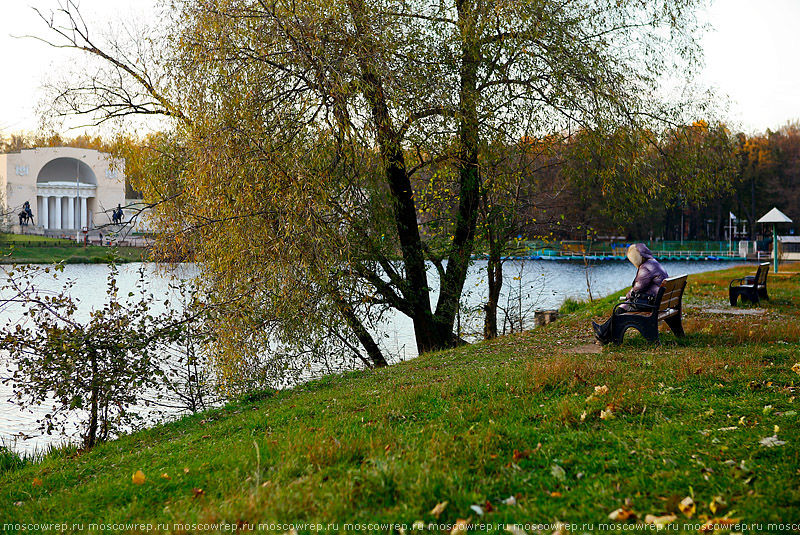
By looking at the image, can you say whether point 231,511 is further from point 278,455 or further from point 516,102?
point 516,102

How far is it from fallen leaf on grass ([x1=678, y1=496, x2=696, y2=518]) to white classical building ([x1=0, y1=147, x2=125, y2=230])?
282ft

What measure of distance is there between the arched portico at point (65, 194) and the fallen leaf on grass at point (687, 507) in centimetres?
10267

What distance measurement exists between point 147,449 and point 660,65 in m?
12.2

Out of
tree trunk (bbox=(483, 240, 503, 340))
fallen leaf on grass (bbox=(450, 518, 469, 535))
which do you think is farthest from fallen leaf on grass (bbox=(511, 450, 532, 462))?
tree trunk (bbox=(483, 240, 503, 340))

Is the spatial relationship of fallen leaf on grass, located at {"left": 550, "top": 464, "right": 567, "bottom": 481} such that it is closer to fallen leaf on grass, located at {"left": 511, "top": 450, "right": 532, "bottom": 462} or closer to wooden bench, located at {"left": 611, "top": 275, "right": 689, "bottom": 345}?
fallen leaf on grass, located at {"left": 511, "top": 450, "right": 532, "bottom": 462}

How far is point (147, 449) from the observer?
23.8 feet

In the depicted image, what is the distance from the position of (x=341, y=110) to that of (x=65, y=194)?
98.7m

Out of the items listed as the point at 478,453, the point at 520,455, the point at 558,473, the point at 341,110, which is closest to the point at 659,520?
the point at 558,473

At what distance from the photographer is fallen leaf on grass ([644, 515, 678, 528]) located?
348 centimetres

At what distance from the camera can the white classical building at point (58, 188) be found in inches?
3184

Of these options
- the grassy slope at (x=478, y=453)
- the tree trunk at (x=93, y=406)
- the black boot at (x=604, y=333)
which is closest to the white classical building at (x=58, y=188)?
the tree trunk at (x=93, y=406)

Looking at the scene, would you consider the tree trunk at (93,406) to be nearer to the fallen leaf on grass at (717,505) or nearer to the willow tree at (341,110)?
the willow tree at (341,110)

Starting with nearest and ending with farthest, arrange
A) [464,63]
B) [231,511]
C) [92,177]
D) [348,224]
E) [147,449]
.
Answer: [231,511] → [147,449] → [348,224] → [464,63] → [92,177]

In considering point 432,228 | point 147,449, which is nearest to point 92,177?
point 432,228
